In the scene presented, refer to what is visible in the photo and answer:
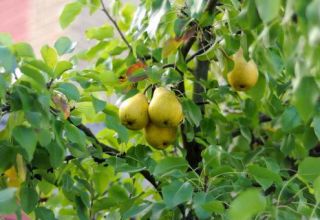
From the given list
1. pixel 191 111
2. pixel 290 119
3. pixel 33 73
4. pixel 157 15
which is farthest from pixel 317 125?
pixel 33 73

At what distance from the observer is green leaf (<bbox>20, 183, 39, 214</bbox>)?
5.75 ft

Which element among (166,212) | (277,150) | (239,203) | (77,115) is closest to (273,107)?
(277,150)

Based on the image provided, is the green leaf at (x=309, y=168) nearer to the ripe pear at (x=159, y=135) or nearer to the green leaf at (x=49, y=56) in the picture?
the ripe pear at (x=159, y=135)

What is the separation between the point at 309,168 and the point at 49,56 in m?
0.72

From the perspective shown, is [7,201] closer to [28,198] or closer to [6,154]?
[6,154]

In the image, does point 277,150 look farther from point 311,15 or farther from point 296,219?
point 311,15

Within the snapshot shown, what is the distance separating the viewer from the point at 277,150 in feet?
8.39

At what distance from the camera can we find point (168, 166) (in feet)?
5.66

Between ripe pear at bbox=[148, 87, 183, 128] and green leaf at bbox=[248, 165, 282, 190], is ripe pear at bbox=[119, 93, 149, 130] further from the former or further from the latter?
green leaf at bbox=[248, 165, 282, 190]

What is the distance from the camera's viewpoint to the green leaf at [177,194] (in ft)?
5.10

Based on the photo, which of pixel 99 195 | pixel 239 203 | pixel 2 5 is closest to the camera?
pixel 239 203

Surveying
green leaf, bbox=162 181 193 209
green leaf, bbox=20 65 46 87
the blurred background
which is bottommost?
the blurred background

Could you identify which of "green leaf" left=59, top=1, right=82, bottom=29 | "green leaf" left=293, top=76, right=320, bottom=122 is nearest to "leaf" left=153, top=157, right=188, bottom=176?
"green leaf" left=59, top=1, right=82, bottom=29

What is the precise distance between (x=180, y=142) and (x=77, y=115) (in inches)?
27.9
